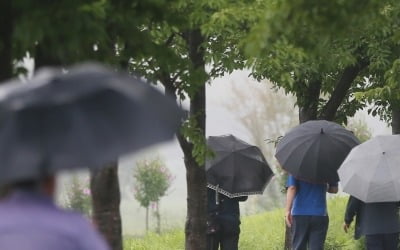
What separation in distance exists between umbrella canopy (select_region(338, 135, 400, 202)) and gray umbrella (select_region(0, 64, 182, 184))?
21.8 ft

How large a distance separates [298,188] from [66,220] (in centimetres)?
731

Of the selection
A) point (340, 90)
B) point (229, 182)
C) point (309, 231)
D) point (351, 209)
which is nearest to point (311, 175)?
point (351, 209)

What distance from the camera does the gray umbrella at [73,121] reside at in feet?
10.0

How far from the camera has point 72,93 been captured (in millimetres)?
3096

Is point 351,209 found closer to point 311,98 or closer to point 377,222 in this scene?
point 377,222

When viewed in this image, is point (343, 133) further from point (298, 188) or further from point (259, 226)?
point (259, 226)

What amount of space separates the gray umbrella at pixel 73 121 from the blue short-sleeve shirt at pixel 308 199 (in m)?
7.03

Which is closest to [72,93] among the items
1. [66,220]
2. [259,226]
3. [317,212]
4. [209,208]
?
[66,220]

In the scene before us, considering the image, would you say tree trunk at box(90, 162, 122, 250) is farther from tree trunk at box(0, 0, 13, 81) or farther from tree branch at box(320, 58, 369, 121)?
tree branch at box(320, 58, 369, 121)

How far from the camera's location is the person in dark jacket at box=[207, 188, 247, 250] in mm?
11445

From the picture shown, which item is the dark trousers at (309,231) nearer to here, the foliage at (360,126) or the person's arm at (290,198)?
the person's arm at (290,198)

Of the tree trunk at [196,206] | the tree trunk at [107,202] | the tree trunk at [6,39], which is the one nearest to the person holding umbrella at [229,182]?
the tree trunk at [196,206]

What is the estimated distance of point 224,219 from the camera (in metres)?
11.4

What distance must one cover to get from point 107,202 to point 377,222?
12.2 ft
